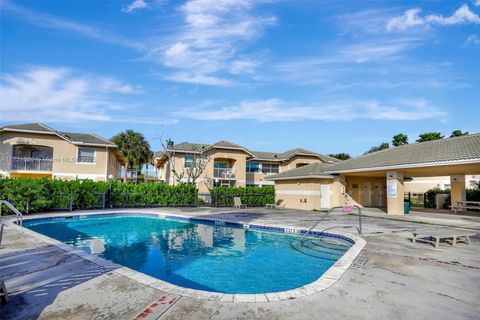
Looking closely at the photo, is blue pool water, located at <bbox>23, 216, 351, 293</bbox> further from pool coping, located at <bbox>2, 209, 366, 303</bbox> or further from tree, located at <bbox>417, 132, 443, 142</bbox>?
tree, located at <bbox>417, 132, 443, 142</bbox>

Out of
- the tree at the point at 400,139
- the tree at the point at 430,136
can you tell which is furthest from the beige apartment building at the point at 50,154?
the tree at the point at 430,136

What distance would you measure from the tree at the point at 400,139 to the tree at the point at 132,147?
36415mm

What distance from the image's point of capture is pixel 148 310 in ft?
12.9

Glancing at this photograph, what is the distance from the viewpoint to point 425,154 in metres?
17.9

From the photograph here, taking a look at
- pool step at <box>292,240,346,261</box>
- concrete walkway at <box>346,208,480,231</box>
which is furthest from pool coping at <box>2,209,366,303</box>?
concrete walkway at <box>346,208,480,231</box>

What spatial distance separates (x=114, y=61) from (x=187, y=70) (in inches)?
172

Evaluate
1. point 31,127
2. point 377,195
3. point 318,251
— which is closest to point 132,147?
point 31,127

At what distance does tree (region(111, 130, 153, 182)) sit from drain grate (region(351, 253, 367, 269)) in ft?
120

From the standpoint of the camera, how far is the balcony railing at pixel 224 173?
115 feet

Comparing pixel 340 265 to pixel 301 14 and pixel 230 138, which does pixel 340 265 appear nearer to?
pixel 301 14

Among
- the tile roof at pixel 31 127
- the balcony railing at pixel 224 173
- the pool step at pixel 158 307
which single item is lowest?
the pool step at pixel 158 307

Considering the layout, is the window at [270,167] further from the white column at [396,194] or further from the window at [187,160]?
the white column at [396,194]

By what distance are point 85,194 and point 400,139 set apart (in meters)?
43.1

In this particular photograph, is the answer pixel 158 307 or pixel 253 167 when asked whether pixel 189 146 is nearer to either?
pixel 253 167
